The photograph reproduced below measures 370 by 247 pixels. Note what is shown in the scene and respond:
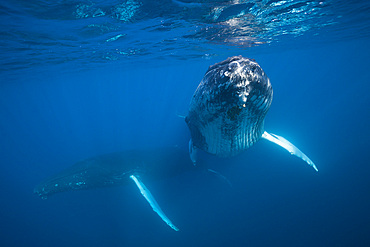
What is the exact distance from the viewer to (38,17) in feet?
26.1

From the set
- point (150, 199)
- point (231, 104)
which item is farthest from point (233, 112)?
point (150, 199)

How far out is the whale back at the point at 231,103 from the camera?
2.18 meters

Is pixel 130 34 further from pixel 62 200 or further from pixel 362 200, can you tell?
pixel 362 200

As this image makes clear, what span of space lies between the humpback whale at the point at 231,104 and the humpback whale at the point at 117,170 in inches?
244

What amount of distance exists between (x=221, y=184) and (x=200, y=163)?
10.0 feet

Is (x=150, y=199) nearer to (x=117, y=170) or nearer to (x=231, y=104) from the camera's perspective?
(x=117, y=170)

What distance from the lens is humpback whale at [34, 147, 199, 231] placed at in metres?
8.91

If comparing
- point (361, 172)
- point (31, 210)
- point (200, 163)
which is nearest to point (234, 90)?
point (200, 163)

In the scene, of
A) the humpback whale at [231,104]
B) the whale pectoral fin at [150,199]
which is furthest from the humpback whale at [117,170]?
the humpback whale at [231,104]

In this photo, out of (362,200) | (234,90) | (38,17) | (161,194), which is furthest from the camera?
(161,194)

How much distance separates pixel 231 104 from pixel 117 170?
8.14 metres

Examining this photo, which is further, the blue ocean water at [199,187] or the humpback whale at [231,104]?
the blue ocean water at [199,187]

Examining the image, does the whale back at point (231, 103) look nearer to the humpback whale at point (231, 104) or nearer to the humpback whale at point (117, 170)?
the humpback whale at point (231, 104)

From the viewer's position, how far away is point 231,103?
2.29 metres
